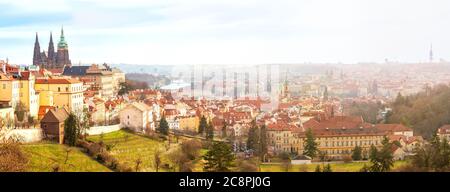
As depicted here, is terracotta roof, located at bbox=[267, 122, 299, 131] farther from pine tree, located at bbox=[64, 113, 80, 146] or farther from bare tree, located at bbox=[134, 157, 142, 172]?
pine tree, located at bbox=[64, 113, 80, 146]

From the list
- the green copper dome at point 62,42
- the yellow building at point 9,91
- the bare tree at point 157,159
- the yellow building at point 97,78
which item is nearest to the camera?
the bare tree at point 157,159

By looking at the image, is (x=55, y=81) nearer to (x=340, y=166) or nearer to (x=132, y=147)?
(x=132, y=147)

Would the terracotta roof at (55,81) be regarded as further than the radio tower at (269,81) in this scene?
Yes

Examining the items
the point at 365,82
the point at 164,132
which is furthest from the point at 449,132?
the point at 164,132

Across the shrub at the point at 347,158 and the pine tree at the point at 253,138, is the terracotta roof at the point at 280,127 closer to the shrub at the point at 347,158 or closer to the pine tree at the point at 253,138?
the pine tree at the point at 253,138

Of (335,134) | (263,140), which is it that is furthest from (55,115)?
(335,134)

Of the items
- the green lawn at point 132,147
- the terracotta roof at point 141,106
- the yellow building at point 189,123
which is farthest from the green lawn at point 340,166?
the terracotta roof at point 141,106
